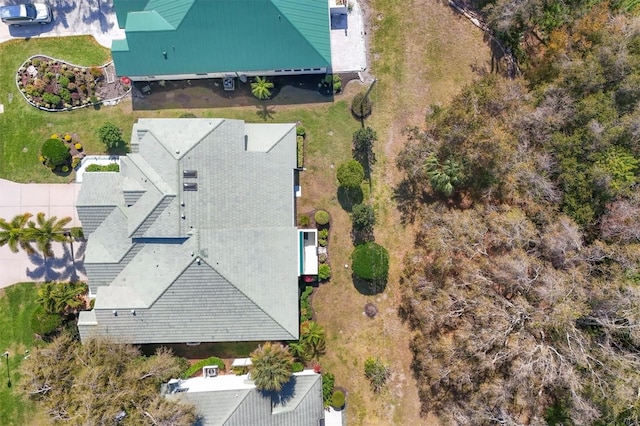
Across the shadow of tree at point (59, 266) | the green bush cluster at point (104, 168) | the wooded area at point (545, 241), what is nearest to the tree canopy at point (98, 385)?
the shadow of tree at point (59, 266)

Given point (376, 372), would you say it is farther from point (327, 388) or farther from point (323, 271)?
point (323, 271)

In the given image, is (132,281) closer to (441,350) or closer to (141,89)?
(141,89)

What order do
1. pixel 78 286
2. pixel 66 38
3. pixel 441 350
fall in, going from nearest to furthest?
pixel 441 350, pixel 78 286, pixel 66 38

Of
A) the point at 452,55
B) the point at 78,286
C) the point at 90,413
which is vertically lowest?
the point at 90,413

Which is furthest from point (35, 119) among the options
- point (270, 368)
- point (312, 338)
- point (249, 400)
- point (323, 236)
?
point (312, 338)

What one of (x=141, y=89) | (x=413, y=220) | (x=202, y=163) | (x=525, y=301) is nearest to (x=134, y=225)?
(x=202, y=163)

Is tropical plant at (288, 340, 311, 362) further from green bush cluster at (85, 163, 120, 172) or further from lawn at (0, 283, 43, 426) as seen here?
lawn at (0, 283, 43, 426)
